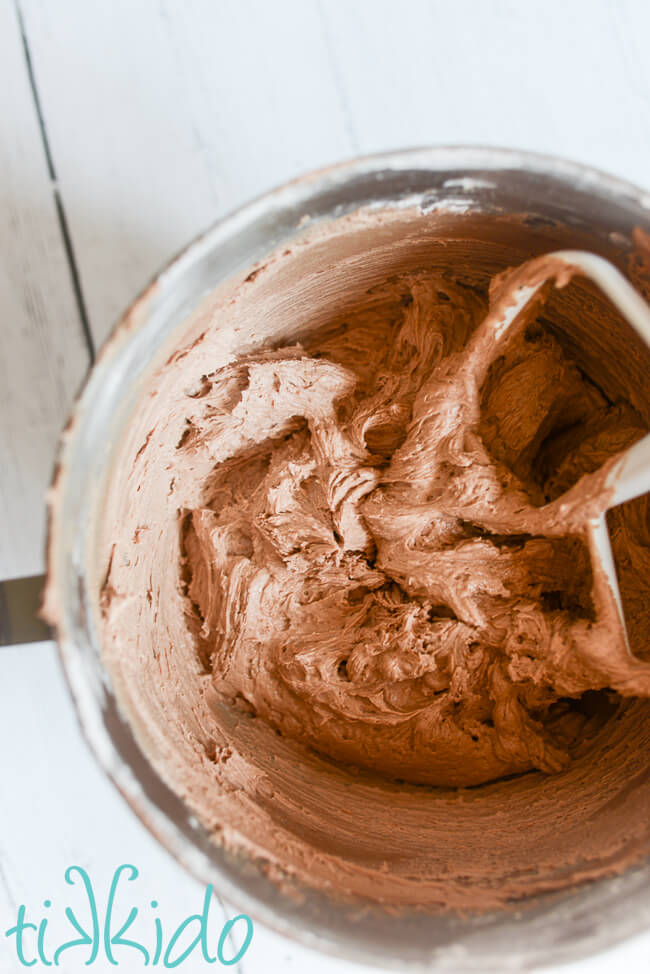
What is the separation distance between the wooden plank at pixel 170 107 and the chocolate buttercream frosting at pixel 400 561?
320 mm

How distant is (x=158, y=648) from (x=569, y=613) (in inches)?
23.6

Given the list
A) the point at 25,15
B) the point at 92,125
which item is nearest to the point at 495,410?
the point at 92,125

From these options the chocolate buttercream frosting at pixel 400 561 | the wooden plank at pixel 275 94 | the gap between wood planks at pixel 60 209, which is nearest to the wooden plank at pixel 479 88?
the wooden plank at pixel 275 94

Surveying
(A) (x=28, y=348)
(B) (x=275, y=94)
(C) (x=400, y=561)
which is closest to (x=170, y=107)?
(B) (x=275, y=94)

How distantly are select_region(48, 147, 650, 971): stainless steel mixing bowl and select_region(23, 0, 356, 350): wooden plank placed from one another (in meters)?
0.50

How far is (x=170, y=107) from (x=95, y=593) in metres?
0.85

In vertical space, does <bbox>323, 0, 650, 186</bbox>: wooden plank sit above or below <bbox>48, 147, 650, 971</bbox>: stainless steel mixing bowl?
above

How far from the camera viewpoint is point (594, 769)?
38.3 inches

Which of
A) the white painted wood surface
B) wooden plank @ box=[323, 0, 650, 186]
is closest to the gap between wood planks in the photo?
the white painted wood surface

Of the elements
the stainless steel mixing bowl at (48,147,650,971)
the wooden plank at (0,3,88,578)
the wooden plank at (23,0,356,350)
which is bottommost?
the stainless steel mixing bowl at (48,147,650,971)

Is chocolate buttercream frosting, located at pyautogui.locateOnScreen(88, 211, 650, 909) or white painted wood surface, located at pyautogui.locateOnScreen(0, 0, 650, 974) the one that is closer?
chocolate buttercream frosting, located at pyautogui.locateOnScreen(88, 211, 650, 909)

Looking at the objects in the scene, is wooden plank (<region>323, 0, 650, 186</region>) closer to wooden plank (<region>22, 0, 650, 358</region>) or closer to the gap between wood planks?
wooden plank (<region>22, 0, 650, 358</region>)

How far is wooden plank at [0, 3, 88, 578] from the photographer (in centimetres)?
116

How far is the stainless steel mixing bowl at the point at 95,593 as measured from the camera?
665 mm
